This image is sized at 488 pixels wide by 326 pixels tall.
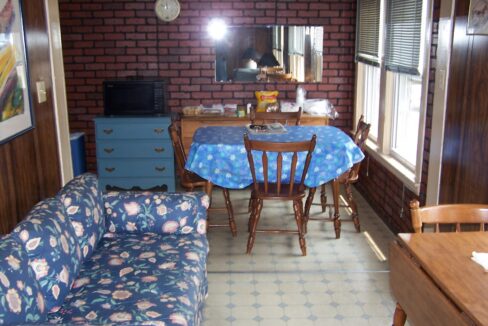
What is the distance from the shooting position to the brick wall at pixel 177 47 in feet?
16.9

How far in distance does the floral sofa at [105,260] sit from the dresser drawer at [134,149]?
2032 millimetres

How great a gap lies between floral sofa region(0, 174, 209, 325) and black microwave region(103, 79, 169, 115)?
2.17 meters

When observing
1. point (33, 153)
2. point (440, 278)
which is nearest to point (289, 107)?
point (33, 153)

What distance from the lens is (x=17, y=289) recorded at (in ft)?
5.74

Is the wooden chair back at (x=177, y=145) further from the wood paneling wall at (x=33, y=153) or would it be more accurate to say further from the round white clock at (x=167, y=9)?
the round white clock at (x=167, y=9)

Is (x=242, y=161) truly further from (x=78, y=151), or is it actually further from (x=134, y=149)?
(x=78, y=151)

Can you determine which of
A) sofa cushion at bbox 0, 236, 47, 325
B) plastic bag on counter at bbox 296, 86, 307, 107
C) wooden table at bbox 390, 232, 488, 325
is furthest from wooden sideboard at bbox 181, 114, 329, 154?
sofa cushion at bbox 0, 236, 47, 325

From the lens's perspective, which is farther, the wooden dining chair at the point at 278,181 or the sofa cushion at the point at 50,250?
the wooden dining chair at the point at 278,181

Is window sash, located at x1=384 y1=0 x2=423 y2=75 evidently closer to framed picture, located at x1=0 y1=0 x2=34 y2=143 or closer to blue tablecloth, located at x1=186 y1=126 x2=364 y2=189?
blue tablecloth, located at x1=186 y1=126 x2=364 y2=189

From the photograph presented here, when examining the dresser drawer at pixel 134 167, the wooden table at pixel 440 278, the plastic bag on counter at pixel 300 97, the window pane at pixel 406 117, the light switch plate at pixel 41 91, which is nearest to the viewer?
the wooden table at pixel 440 278

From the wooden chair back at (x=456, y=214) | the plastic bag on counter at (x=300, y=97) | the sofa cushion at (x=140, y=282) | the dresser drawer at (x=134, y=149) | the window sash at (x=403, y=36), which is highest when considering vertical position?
the window sash at (x=403, y=36)

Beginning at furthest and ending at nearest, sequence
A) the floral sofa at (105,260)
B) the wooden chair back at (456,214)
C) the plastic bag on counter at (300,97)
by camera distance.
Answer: the plastic bag on counter at (300,97), the wooden chair back at (456,214), the floral sofa at (105,260)

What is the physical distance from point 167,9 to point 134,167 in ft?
5.17

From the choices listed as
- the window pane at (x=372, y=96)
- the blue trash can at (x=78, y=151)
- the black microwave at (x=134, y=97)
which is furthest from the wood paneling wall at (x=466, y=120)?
the blue trash can at (x=78, y=151)
